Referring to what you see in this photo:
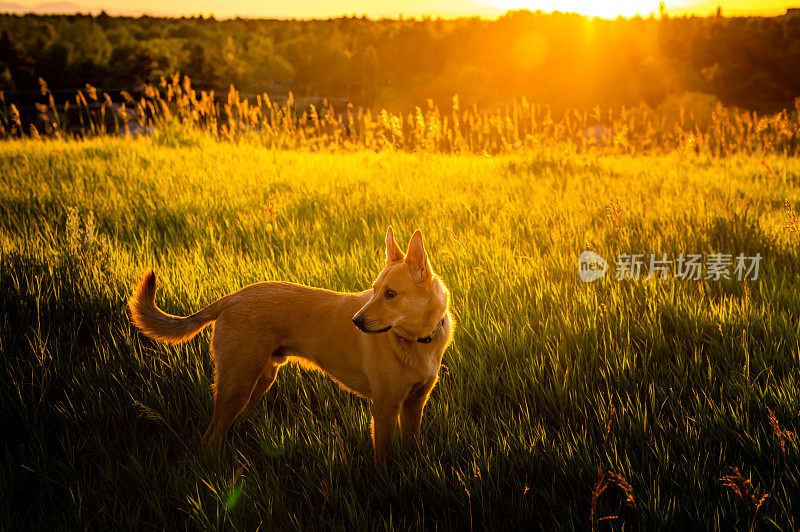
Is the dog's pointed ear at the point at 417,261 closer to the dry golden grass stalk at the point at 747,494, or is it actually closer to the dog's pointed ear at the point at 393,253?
the dog's pointed ear at the point at 393,253

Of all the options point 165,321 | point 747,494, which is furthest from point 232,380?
point 747,494

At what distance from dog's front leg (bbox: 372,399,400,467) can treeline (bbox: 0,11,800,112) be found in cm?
2637

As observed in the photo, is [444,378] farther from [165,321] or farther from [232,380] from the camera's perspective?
[165,321]

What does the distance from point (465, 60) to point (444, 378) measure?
153ft

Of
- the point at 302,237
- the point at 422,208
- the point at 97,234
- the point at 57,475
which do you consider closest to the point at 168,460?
the point at 57,475

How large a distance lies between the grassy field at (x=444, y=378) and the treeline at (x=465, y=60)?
23719mm

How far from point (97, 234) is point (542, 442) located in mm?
4162

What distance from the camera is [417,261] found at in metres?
2.40

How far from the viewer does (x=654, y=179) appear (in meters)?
6.71

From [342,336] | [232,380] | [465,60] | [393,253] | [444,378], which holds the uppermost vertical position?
[465,60]

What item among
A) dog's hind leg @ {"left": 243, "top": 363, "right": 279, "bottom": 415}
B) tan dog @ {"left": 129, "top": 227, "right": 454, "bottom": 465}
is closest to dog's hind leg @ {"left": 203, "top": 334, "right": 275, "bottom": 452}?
tan dog @ {"left": 129, "top": 227, "right": 454, "bottom": 465}

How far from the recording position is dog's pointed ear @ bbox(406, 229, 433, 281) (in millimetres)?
2357

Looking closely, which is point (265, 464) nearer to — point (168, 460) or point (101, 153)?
point (168, 460)

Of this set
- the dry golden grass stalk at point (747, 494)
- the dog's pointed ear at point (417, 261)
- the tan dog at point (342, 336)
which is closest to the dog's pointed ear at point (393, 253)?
Answer: the tan dog at point (342, 336)
